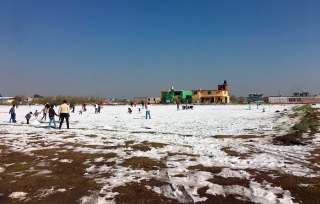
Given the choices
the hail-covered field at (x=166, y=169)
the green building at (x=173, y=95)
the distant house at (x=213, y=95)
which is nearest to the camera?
the hail-covered field at (x=166, y=169)

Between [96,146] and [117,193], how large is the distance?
6072 millimetres

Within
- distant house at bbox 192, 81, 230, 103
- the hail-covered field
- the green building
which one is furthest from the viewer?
the green building

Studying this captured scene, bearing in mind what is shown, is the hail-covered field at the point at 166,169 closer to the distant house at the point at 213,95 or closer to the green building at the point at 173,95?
the distant house at the point at 213,95

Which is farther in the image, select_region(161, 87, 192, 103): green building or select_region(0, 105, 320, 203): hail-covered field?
select_region(161, 87, 192, 103): green building

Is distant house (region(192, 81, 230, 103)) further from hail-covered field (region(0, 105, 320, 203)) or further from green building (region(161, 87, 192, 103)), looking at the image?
hail-covered field (region(0, 105, 320, 203))

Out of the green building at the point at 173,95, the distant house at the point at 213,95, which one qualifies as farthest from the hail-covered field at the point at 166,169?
the green building at the point at 173,95

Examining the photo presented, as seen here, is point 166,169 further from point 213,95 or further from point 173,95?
point 173,95

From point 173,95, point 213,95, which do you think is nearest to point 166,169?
point 213,95

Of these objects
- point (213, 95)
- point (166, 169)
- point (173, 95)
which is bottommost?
point (166, 169)

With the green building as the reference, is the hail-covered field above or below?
below

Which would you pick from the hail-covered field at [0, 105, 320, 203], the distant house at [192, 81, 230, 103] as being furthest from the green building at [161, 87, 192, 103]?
the hail-covered field at [0, 105, 320, 203]

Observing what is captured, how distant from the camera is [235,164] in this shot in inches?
313

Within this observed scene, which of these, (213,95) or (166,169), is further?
(213,95)

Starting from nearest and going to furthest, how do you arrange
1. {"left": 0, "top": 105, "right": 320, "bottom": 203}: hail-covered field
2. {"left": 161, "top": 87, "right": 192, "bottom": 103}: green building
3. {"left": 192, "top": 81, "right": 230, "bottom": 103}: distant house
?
{"left": 0, "top": 105, "right": 320, "bottom": 203}: hail-covered field → {"left": 192, "top": 81, "right": 230, "bottom": 103}: distant house → {"left": 161, "top": 87, "right": 192, "bottom": 103}: green building
